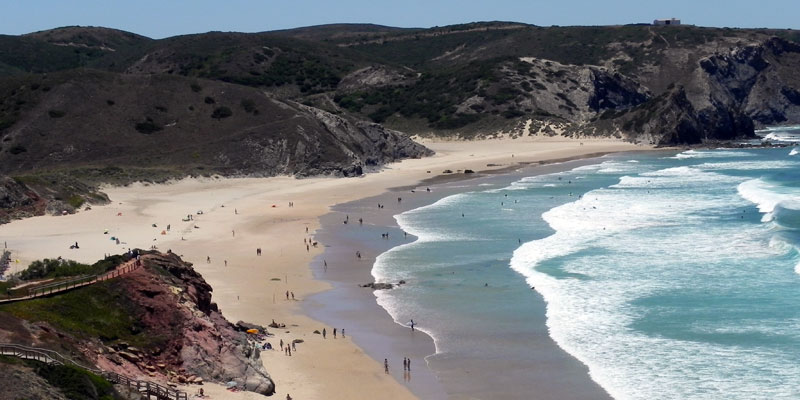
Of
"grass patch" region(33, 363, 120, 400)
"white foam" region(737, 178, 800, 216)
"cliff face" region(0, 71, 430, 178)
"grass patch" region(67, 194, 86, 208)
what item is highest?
"cliff face" region(0, 71, 430, 178)

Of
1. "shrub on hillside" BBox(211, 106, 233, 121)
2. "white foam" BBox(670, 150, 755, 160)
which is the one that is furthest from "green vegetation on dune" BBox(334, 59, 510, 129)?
"shrub on hillside" BBox(211, 106, 233, 121)

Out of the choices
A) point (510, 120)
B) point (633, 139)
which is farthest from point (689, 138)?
point (510, 120)

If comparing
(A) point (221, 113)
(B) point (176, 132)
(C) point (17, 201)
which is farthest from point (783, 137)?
(C) point (17, 201)

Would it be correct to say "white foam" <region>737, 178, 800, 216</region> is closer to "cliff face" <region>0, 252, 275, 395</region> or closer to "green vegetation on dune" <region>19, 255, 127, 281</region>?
"cliff face" <region>0, 252, 275, 395</region>

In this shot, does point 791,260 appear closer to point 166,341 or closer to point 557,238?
point 557,238

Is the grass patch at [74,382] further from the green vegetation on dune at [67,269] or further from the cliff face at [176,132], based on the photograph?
the cliff face at [176,132]

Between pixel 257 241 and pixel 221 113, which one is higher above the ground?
pixel 221 113

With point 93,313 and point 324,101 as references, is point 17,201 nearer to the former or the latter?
point 93,313
